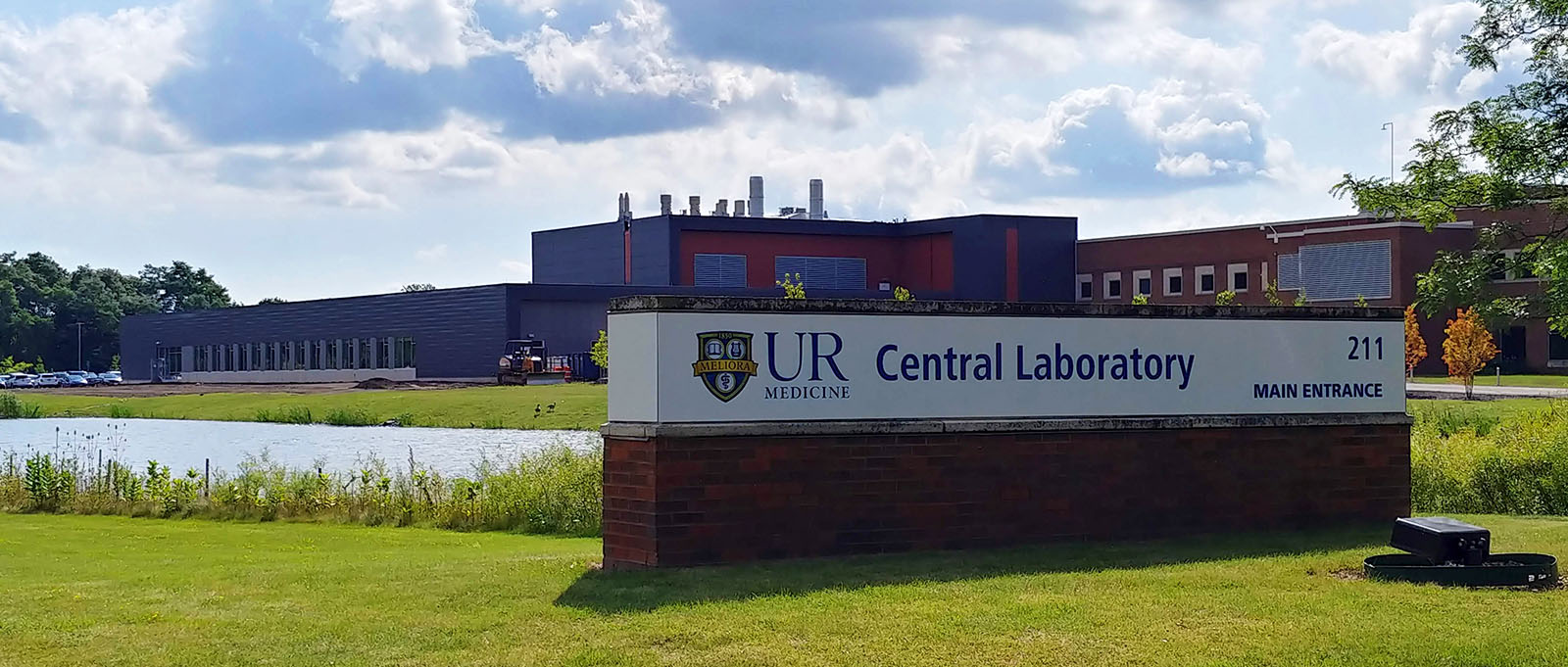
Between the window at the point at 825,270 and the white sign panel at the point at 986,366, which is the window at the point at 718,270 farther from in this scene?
the white sign panel at the point at 986,366

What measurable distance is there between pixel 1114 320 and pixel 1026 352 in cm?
86

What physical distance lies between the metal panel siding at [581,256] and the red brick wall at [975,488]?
79.9 meters

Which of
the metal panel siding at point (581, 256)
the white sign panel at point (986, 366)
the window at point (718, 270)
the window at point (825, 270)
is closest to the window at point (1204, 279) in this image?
A: the window at point (825, 270)

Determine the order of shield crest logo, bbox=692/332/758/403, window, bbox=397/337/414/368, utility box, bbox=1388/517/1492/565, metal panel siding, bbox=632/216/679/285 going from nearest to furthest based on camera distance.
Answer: utility box, bbox=1388/517/1492/565
shield crest logo, bbox=692/332/758/403
window, bbox=397/337/414/368
metal panel siding, bbox=632/216/679/285

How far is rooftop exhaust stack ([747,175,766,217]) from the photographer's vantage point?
358 feet

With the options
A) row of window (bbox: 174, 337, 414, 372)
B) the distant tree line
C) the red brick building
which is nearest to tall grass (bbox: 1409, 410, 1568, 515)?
the red brick building

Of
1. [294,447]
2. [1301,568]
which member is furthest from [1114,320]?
[294,447]

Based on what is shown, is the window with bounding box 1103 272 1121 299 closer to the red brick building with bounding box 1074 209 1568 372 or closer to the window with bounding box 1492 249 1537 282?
the red brick building with bounding box 1074 209 1568 372

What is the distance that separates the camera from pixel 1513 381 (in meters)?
67.6

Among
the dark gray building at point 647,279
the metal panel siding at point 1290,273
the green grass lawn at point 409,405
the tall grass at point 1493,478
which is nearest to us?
the tall grass at point 1493,478

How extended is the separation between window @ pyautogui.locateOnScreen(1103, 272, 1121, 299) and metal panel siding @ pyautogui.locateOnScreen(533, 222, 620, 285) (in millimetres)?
24638

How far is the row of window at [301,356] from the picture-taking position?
87.6 m

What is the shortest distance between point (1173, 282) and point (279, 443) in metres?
55.2

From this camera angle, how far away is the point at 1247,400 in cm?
1389
